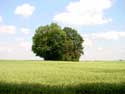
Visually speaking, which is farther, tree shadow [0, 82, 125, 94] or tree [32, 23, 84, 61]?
tree [32, 23, 84, 61]

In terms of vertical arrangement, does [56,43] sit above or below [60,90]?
above

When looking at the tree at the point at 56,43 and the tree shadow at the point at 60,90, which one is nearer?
the tree shadow at the point at 60,90

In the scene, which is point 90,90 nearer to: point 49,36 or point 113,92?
point 113,92

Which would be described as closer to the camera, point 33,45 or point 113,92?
point 113,92

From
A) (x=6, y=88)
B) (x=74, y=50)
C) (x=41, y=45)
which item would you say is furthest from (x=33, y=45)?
(x=6, y=88)

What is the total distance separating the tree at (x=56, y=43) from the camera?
97.8 meters

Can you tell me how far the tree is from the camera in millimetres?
97812

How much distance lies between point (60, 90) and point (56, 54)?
274 feet

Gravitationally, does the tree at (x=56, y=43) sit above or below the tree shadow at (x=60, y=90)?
above

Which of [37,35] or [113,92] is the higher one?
[37,35]

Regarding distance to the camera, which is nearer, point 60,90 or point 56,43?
point 60,90

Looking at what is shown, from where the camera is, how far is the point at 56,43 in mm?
97688

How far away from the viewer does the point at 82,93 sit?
14438 millimetres

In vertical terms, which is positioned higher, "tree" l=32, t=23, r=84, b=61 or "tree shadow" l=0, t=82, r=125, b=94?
"tree" l=32, t=23, r=84, b=61
